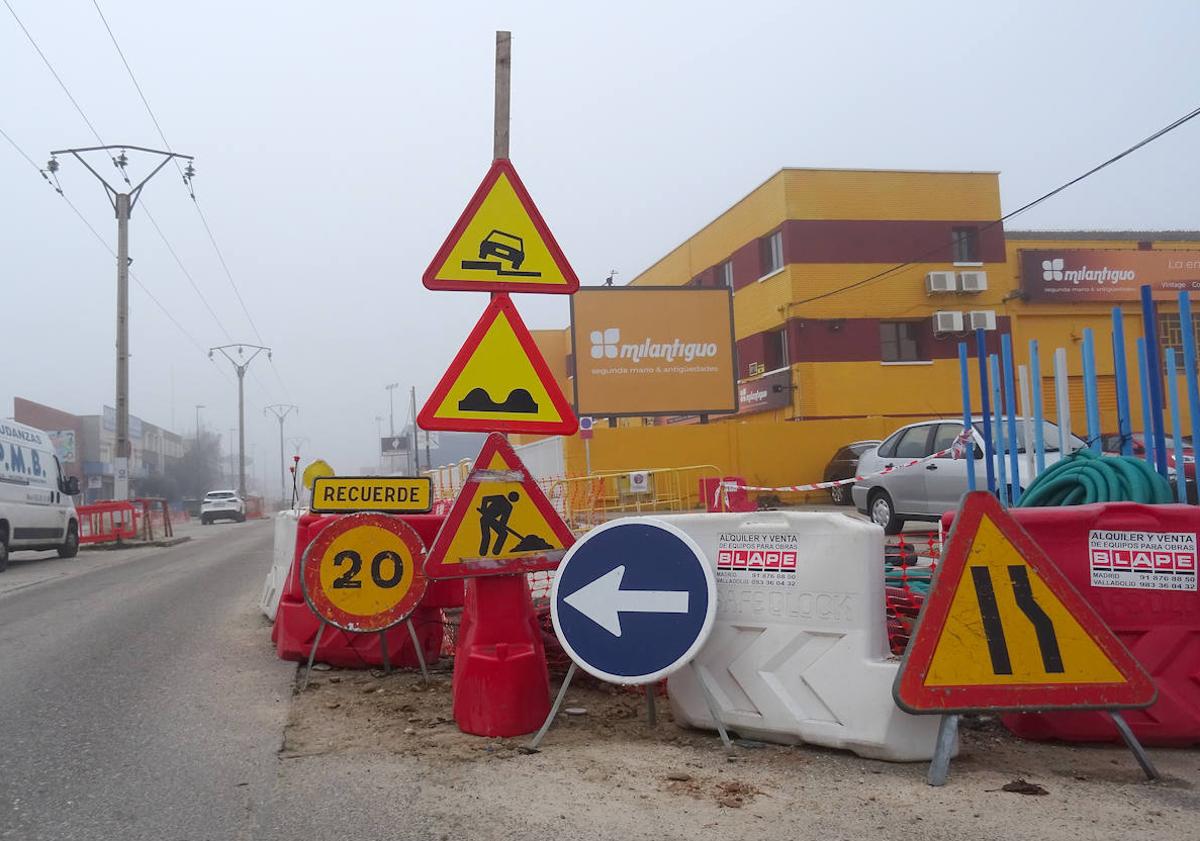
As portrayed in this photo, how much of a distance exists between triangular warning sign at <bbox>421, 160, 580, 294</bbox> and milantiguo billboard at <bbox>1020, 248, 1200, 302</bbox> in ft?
103

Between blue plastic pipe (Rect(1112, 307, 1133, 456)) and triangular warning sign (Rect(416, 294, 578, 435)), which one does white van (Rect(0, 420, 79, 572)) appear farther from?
blue plastic pipe (Rect(1112, 307, 1133, 456))

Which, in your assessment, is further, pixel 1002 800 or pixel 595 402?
pixel 595 402

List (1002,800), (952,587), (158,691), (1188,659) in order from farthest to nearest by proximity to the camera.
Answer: (158,691), (1188,659), (952,587), (1002,800)

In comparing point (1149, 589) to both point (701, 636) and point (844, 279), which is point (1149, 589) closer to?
point (701, 636)

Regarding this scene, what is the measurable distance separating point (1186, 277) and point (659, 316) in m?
20.2

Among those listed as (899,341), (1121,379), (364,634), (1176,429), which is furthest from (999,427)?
(899,341)

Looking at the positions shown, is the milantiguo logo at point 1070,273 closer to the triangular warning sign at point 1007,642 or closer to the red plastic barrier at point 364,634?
the red plastic barrier at point 364,634

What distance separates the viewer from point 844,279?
30938 millimetres

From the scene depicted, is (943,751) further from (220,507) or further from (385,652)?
(220,507)

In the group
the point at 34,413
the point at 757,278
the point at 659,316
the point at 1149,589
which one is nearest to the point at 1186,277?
the point at 757,278

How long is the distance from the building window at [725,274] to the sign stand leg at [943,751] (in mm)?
31986

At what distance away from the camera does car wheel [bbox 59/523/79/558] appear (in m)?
19.5

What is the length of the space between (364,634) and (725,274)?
31.0m

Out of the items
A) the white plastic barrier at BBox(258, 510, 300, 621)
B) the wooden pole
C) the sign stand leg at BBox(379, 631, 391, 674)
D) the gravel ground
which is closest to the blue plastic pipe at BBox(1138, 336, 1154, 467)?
the gravel ground
